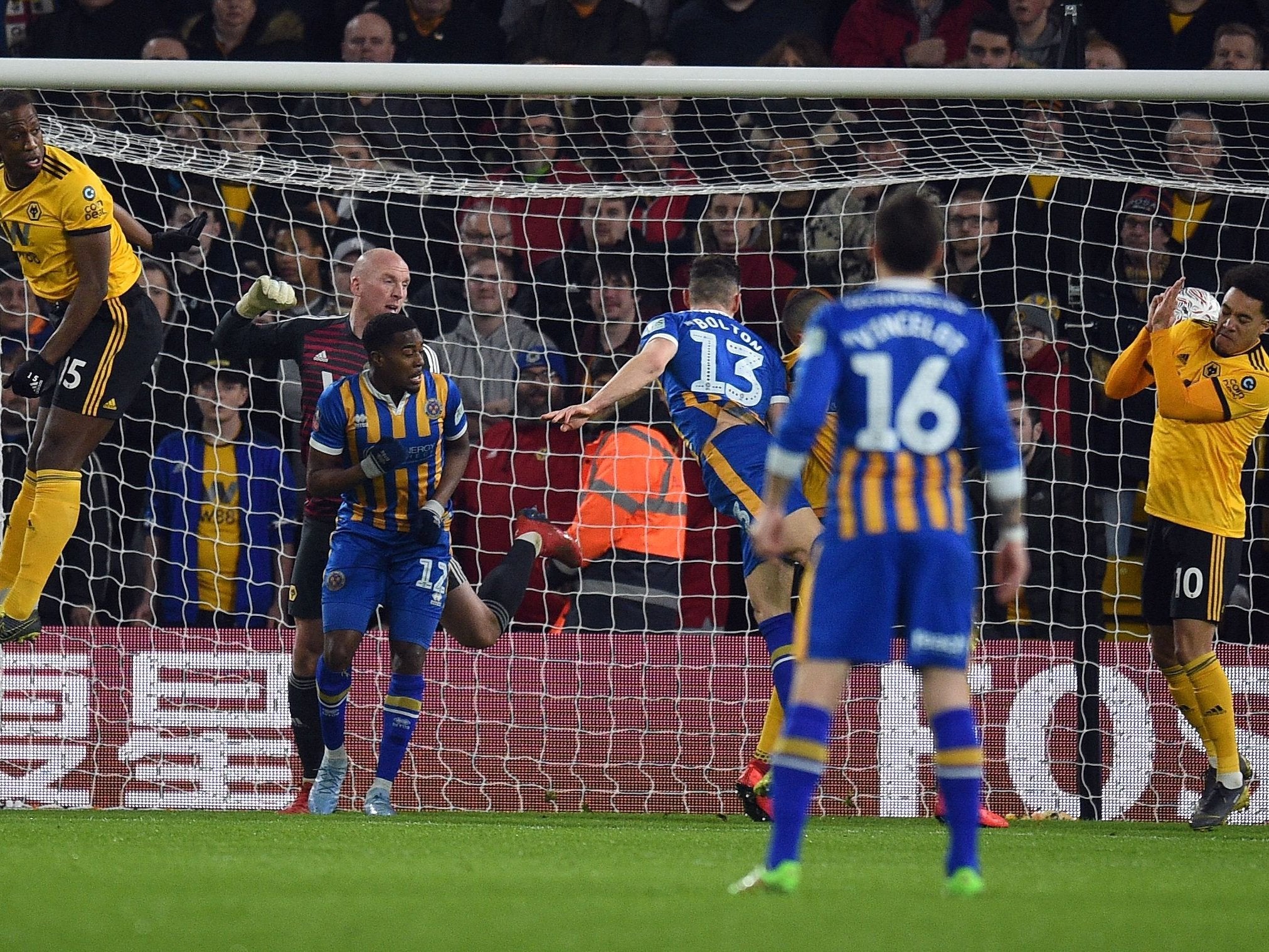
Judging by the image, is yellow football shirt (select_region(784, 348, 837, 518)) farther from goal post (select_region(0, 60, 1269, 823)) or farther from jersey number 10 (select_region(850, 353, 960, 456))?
jersey number 10 (select_region(850, 353, 960, 456))

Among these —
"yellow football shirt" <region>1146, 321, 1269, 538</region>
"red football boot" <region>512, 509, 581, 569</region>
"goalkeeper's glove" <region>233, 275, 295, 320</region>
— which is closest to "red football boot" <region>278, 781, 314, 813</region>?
"red football boot" <region>512, 509, 581, 569</region>

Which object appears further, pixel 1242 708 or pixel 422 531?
pixel 1242 708

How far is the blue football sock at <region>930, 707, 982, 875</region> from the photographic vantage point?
3.81 meters

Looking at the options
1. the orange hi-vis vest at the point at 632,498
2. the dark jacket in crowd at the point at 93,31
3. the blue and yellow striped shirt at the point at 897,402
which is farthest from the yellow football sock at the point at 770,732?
the dark jacket in crowd at the point at 93,31

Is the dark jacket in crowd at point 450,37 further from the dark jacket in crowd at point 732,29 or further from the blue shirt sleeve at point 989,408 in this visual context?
the blue shirt sleeve at point 989,408

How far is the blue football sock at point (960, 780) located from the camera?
12.5 ft

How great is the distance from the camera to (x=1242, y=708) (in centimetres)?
782

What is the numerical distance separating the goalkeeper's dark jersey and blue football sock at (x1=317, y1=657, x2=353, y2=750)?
0.86m

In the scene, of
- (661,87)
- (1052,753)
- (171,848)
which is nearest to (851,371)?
(171,848)

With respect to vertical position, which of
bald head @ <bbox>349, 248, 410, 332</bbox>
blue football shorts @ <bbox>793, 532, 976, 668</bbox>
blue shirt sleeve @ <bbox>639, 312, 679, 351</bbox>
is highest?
bald head @ <bbox>349, 248, 410, 332</bbox>

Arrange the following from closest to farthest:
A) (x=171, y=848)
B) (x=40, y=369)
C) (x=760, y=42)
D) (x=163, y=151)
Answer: (x=171, y=848) → (x=40, y=369) → (x=163, y=151) → (x=760, y=42)

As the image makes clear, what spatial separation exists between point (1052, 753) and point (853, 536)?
448 centimetres

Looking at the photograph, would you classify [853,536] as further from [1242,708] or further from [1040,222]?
[1040,222]

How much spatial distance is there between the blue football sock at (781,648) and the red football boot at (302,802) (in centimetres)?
221
